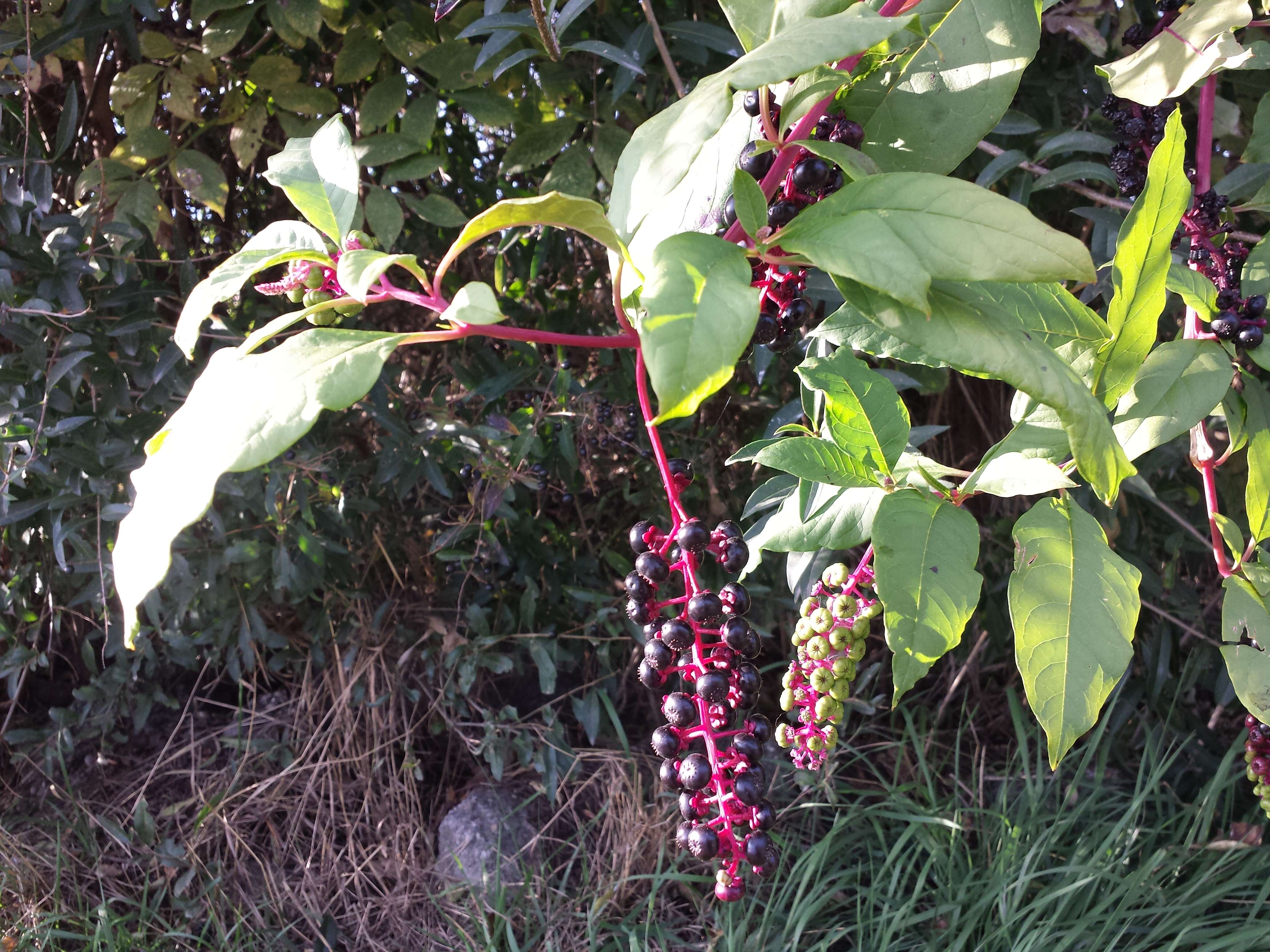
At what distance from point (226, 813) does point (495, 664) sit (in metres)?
0.74

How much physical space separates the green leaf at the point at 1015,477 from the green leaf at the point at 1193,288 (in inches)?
7.7

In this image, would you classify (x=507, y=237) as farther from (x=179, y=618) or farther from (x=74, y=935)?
(x=74, y=935)

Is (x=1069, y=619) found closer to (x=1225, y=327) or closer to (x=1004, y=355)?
(x=1004, y=355)

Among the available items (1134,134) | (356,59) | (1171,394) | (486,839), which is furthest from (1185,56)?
(486,839)

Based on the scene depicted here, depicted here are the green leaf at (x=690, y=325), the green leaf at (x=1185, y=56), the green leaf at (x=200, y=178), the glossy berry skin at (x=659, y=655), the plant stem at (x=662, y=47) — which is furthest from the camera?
the green leaf at (x=200, y=178)

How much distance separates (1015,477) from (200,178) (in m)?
1.33

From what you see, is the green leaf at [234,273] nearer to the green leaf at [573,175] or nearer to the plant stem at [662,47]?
the plant stem at [662,47]

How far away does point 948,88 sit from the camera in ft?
1.65

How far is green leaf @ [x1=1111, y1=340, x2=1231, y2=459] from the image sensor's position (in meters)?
0.57

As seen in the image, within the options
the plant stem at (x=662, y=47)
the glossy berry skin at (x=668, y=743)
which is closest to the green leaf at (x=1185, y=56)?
the plant stem at (x=662, y=47)

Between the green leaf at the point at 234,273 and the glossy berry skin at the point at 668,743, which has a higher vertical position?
the green leaf at the point at 234,273

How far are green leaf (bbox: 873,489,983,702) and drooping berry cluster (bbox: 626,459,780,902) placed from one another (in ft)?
0.27

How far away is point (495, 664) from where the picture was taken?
1.71 meters

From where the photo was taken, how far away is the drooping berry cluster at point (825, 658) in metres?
0.63
